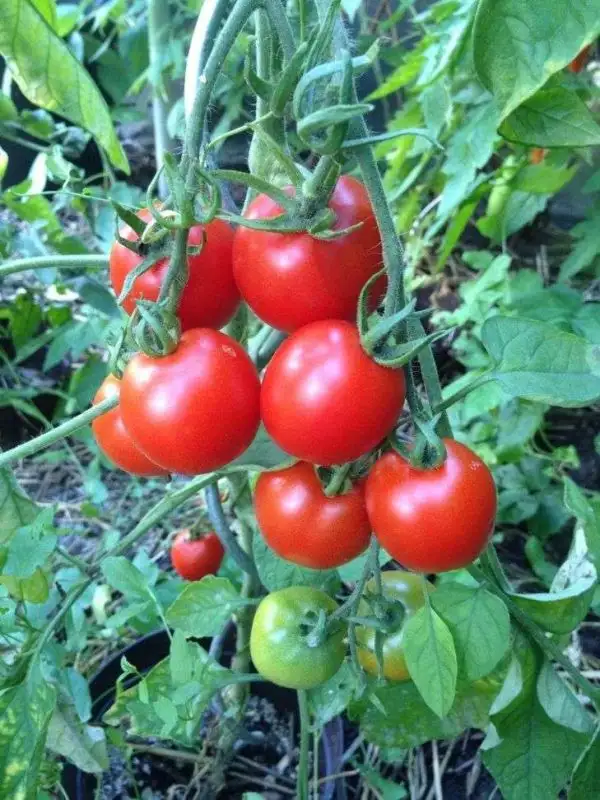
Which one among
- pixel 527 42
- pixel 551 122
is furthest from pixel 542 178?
pixel 527 42

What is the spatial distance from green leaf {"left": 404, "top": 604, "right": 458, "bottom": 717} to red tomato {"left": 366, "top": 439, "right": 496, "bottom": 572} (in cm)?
5

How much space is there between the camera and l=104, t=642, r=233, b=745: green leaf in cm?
64

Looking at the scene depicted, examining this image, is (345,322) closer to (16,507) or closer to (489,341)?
(489,341)

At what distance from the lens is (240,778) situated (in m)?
0.90

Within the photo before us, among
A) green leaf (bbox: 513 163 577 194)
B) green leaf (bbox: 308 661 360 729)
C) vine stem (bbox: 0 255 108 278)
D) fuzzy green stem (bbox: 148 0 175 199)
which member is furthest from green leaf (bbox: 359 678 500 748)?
fuzzy green stem (bbox: 148 0 175 199)

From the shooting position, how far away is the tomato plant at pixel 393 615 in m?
0.61

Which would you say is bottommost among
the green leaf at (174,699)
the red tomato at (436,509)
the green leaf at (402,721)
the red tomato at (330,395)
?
the green leaf at (402,721)

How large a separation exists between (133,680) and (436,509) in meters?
0.65

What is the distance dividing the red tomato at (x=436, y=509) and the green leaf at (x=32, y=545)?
11.4 inches

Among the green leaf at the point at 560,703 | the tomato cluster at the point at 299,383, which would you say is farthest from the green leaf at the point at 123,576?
the green leaf at the point at 560,703

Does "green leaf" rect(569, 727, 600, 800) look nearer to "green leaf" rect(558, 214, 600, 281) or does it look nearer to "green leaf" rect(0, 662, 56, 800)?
"green leaf" rect(0, 662, 56, 800)

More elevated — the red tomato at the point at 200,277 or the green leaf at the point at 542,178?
the red tomato at the point at 200,277

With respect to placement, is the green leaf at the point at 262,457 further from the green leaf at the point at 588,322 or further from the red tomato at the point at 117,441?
the green leaf at the point at 588,322

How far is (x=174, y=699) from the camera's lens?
0.64 m
